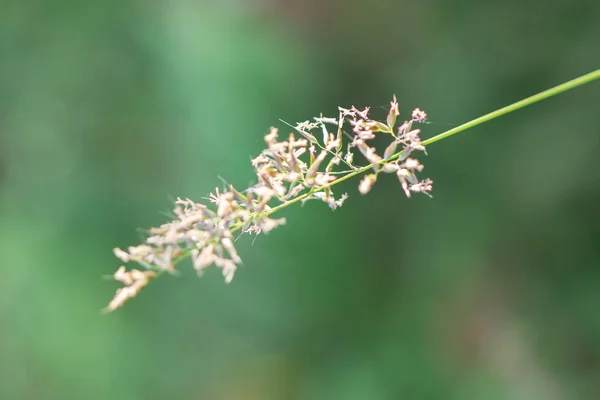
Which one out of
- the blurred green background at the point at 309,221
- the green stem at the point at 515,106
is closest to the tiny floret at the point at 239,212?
the green stem at the point at 515,106

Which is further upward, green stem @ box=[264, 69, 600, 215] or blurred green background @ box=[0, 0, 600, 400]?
blurred green background @ box=[0, 0, 600, 400]

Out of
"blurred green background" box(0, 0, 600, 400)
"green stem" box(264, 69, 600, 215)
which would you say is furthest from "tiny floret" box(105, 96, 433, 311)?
"blurred green background" box(0, 0, 600, 400)

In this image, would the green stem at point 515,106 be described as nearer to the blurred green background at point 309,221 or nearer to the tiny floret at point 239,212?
the tiny floret at point 239,212

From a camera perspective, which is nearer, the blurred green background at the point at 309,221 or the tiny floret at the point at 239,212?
the tiny floret at the point at 239,212

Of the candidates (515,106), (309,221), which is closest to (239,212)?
(515,106)

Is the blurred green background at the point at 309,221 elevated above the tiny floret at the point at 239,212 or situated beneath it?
elevated above

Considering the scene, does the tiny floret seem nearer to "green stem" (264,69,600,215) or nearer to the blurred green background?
"green stem" (264,69,600,215)

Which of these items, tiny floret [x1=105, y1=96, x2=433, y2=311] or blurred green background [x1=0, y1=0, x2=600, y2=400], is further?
blurred green background [x1=0, y1=0, x2=600, y2=400]

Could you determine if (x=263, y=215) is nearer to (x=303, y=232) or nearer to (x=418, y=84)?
(x=303, y=232)

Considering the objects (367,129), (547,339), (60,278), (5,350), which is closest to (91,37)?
(60,278)
